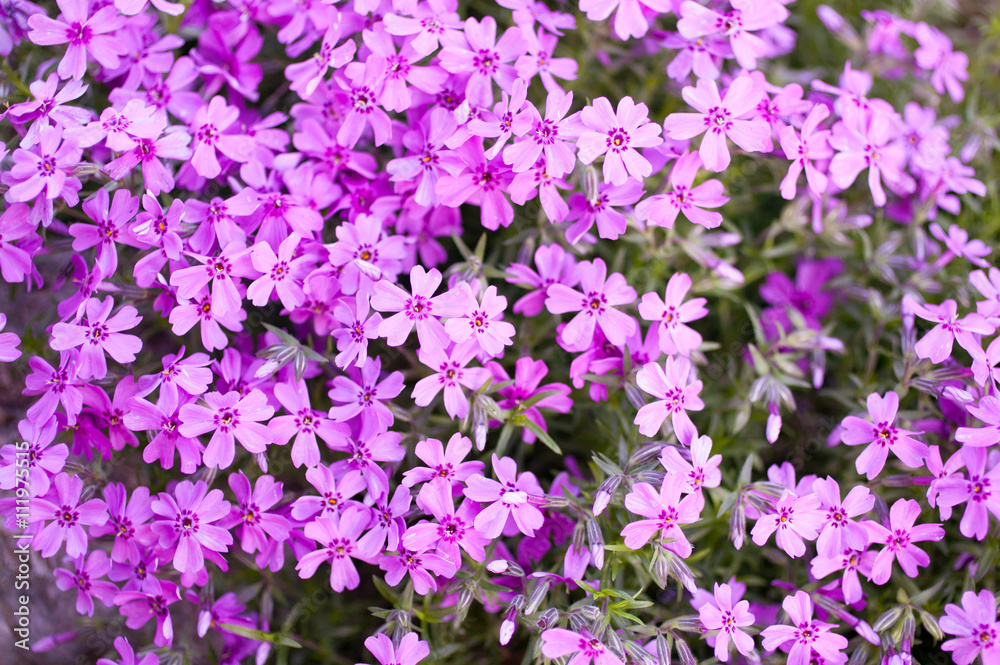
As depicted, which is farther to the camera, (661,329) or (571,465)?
(571,465)

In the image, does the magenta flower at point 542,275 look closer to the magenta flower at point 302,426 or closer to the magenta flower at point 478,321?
the magenta flower at point 478,321

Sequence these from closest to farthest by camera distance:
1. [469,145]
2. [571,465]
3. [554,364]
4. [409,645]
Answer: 1. [409,645]
2. [469,145]
3. [571,465]
4. [554,364]

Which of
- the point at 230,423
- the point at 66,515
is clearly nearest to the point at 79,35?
the point at 230,423

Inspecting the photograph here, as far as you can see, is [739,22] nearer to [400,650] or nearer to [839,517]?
[839,517]

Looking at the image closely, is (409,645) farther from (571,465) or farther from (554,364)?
(554,364)

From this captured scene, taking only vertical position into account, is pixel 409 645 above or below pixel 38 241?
below

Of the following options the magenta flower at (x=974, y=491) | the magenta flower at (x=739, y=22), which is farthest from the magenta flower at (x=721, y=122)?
the magenta flower at (x=974, y=491)

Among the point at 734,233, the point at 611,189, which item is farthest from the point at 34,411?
the point at 734,233
